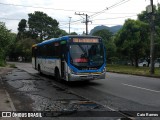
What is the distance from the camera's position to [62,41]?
17.6 m

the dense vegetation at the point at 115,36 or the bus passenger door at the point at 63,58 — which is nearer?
the bus passenger door at the point at 63,58

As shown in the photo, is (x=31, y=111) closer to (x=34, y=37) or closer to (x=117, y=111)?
(x=117, y=111)

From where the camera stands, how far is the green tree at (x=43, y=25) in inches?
3632

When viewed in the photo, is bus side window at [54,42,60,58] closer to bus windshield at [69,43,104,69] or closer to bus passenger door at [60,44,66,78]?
bus passenger door at [60,44,66,78]

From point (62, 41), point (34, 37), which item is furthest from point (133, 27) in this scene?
point (34, 37)

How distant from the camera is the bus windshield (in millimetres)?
16500

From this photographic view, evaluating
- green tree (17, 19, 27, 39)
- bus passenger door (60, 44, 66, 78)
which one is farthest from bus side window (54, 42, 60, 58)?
green tree (17, 19, 27, 39)

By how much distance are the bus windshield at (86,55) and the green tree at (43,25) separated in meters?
75.2

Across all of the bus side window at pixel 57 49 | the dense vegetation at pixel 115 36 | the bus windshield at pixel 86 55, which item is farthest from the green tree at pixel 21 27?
the bus windshield at pixel 86 55

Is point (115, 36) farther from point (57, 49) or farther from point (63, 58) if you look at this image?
point (63, 58)

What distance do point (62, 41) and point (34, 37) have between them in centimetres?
7909

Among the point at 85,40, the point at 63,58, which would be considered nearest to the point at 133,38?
the point at 85,40

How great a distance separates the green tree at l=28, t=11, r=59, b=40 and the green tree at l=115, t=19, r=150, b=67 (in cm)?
4810

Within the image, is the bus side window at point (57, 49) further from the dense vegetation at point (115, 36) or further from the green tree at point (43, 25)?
the green tree at point (43, 25)
